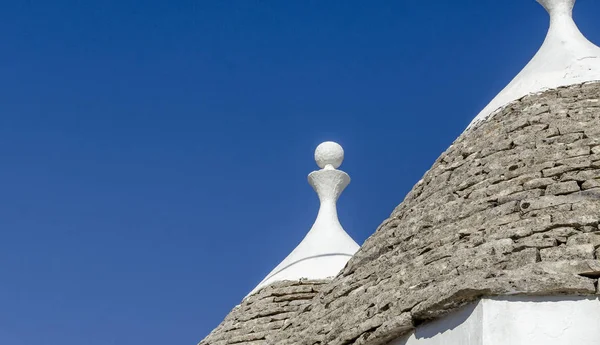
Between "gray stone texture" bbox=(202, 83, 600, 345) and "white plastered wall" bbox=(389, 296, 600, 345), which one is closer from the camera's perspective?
"white plastered wall" bbox=(389, 296, 600, 345)

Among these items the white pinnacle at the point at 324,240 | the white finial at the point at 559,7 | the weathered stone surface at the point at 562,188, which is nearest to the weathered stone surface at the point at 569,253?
the weathered stone surface at the point at 562,188

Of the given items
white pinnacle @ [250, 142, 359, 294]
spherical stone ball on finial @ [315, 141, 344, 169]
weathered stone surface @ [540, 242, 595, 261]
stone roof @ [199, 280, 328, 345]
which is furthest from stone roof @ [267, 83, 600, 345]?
spherical stone ball on finial @ [315, 141, 344, 169]

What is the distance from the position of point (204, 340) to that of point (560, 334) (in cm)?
561

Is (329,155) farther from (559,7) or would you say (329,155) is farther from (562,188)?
(562,188)

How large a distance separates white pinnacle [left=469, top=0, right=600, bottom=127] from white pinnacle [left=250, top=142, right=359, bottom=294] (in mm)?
3156

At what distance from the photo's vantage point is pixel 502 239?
784cm

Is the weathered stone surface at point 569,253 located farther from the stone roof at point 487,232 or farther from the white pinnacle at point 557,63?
the white pinnacle at point 557,63

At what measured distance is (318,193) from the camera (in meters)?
13.5

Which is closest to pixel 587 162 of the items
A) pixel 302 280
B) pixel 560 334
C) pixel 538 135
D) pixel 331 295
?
pixel 538 135

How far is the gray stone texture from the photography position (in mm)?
7559

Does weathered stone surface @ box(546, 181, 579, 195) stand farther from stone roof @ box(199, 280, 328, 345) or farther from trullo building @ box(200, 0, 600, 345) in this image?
stone roof @ box(199, 280, 328, 345)

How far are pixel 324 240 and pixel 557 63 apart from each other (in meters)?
3.98

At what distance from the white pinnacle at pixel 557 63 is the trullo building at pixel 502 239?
0.04 feet

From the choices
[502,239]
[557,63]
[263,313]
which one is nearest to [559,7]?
[557,63]
